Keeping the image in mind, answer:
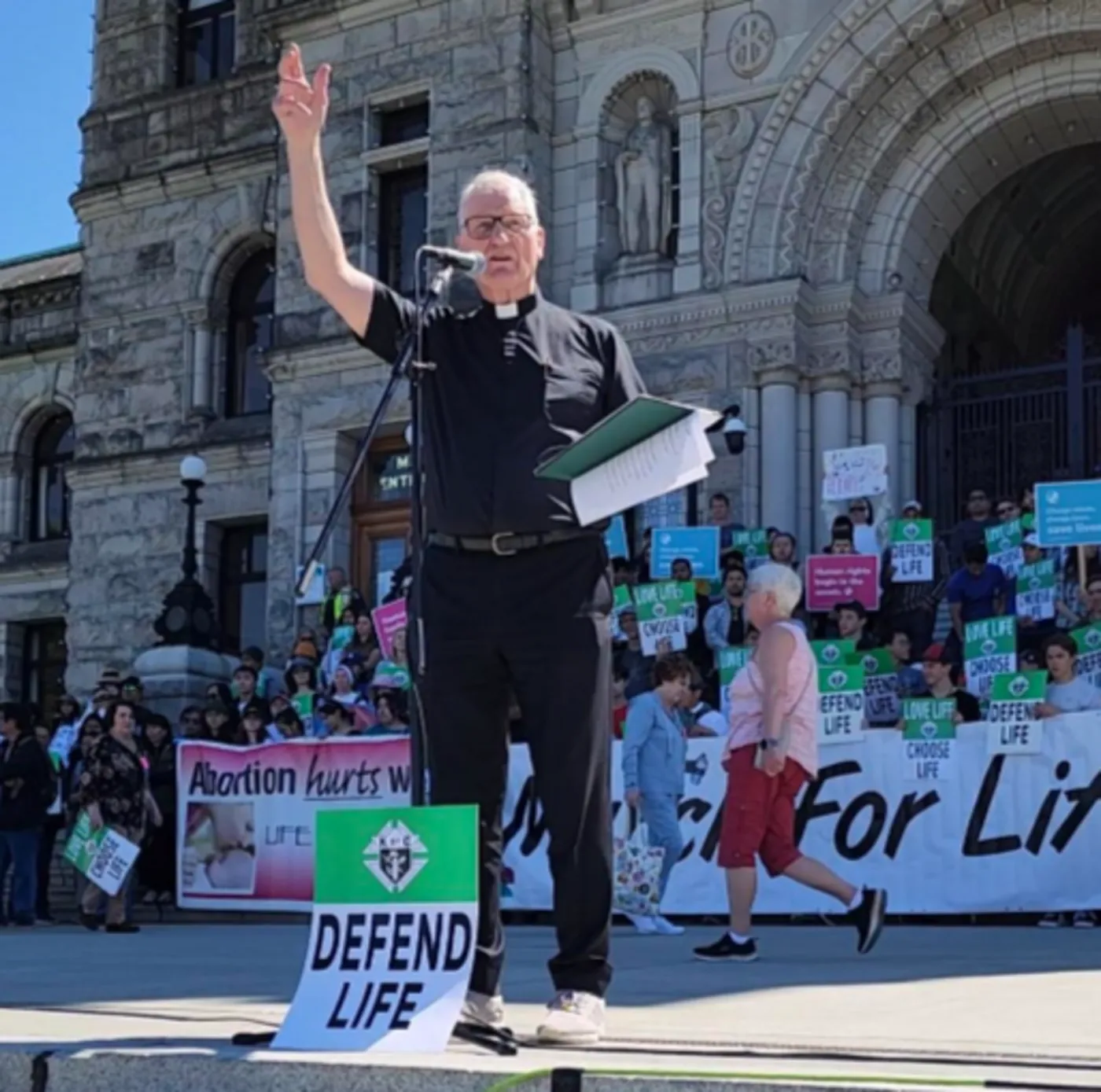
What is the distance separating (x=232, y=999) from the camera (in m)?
6.30

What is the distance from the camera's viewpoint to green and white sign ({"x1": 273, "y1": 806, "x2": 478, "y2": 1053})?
14.2 ft

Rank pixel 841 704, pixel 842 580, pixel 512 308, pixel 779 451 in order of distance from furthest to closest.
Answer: pixel 779 451 < pixel 842 580 < pixel 841 704 < pixel 512 308

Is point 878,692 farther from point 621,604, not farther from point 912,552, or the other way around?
point 621,604

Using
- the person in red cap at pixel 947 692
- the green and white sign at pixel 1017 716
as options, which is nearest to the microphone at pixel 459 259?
the green and white sign at pixel 1017 716

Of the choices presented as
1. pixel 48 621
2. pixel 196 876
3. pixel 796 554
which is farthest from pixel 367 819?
pixel 48 621

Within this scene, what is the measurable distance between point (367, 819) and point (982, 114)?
15457mm

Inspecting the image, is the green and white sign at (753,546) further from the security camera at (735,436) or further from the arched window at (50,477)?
the arched window at (50,477)

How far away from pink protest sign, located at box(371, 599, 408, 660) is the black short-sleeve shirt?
10.9 m

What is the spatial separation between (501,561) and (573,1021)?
1.14 m

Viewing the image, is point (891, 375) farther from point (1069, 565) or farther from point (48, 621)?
point (48, 621)

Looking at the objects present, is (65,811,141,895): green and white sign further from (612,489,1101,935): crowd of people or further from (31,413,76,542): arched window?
(31,413,76,542): arched window

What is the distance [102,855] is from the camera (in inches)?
543

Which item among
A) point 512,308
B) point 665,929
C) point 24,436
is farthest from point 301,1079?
point 24,436

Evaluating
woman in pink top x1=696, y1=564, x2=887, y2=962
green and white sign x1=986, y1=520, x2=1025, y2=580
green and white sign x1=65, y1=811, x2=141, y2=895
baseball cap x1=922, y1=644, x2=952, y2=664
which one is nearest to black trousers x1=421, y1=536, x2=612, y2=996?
woman in pink top x1=696, y1=564, x2=887, y2=962
